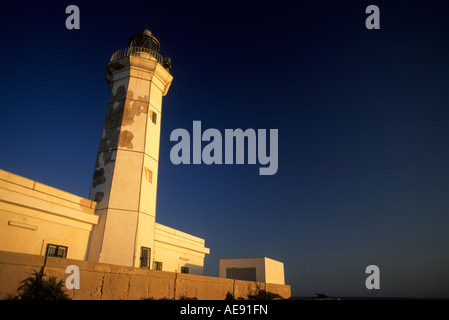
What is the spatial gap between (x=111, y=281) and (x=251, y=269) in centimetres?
2542

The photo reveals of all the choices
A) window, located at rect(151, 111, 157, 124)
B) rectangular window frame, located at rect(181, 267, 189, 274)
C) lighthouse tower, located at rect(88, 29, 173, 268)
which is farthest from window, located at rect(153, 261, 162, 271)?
window, located at rect(151, 111, 157, 124)

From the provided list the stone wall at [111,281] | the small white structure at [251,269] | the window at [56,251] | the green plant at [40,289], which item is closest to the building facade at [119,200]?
the window at [56,251]

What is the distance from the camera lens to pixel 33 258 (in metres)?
9.07

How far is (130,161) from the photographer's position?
1902 centimetres

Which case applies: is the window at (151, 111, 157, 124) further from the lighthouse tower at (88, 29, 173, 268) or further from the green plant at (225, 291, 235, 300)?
the green plant at (225, 291, 235, 300)

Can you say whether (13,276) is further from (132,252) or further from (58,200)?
(132,252)

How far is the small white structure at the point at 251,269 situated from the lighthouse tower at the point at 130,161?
1819cm

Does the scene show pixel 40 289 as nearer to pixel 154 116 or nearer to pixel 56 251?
pixel 56 251

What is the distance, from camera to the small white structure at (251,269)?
3338cm

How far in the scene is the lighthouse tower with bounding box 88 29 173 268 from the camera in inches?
678

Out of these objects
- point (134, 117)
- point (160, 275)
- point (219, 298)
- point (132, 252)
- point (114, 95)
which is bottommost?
point (219, 298)

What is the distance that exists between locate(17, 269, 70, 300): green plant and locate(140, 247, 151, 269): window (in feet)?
28.9
